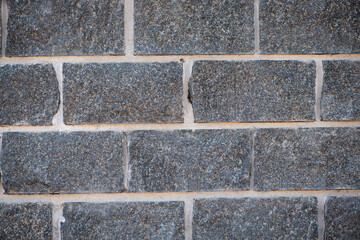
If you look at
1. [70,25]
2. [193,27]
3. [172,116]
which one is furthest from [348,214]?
[70,25]

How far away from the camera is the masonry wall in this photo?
97cm

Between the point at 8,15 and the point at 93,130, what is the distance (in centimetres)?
41

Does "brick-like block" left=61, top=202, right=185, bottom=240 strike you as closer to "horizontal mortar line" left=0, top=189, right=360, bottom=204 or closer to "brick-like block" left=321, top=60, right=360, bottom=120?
"horizontal mortar line" left=0, top=189, right=360, bottom=204

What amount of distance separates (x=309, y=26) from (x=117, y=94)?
586mm

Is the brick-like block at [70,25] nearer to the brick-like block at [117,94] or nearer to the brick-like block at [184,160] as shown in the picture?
the brick-like block at [117,94]

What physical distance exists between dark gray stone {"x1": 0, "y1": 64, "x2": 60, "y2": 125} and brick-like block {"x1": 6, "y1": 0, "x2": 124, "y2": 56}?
0.09 m

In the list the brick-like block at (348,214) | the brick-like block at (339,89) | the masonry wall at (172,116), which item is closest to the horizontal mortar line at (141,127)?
the masonry wall at (172,116)

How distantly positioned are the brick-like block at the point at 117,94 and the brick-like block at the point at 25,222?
0.88 ft

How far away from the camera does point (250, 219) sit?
0.99 metres

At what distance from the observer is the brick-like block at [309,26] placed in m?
0.99

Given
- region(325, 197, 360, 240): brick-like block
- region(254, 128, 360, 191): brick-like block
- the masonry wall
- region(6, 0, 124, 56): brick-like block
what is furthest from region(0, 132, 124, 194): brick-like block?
region(325, 197, 360, 240): brick-like block

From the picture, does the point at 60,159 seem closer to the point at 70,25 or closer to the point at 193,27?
the point at 70,25

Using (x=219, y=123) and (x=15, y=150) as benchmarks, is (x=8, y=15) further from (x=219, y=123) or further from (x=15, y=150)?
(x=219, y=123)

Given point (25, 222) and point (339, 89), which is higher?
point (339, 89)
